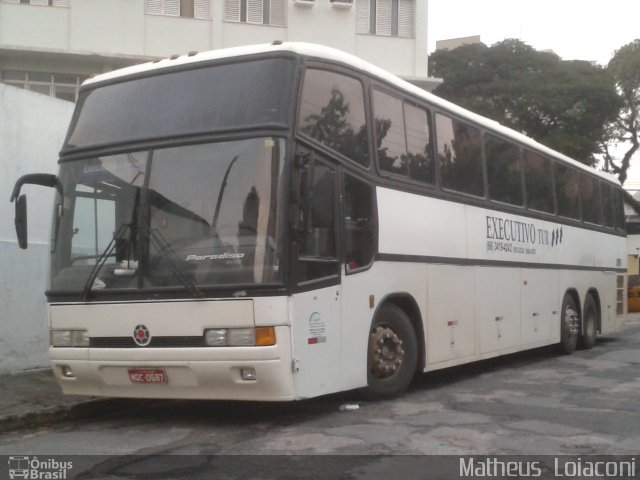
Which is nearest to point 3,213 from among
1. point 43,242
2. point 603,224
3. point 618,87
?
point 43,242

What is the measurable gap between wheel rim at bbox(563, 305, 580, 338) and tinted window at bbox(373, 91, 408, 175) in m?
6.57

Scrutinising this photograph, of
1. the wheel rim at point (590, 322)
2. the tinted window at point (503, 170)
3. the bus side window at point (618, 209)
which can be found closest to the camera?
the tinted window at point (503, 170)

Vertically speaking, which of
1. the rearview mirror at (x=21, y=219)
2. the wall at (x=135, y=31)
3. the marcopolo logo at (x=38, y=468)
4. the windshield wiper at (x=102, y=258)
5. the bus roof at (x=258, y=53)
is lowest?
the marcopolo logo at (x=38, y=468)

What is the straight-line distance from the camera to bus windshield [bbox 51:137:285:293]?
7617 millimetres

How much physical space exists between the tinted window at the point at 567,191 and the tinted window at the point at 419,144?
5271mm

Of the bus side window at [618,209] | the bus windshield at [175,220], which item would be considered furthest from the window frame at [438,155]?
the bus side window at [618,209]

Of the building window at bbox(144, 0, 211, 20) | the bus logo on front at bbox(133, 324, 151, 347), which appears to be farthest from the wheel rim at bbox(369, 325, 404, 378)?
the building window at bbox(144, 0, 211, 20)

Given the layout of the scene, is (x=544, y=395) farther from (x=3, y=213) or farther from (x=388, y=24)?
(x=388, y=24)

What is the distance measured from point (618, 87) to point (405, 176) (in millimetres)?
38152

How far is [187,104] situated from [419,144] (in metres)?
3.14

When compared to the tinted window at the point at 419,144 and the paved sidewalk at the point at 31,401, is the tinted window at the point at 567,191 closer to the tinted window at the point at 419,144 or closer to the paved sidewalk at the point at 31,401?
the tinted window at the point at 419,144

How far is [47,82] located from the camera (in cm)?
2678

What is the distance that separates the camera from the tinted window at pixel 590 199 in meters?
16.6

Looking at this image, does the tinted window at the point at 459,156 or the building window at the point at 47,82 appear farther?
the building window at the point at 47,82
